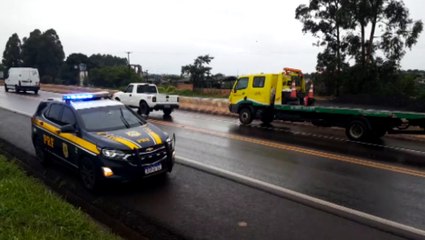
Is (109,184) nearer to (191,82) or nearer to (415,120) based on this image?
(415,120)

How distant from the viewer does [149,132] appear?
301 inches

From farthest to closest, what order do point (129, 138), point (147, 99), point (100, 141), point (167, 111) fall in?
point (167, 111)
point (147, 99)
point (129, 138)
point (100, 141)

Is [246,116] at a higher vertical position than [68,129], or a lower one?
lower

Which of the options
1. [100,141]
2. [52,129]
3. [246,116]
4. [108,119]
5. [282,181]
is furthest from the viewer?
[246,116]

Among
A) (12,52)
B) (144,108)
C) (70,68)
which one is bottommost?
(144,108)

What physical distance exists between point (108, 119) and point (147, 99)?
12188 millimetres

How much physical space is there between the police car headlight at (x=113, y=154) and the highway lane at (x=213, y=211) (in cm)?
76

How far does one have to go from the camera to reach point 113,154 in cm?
691

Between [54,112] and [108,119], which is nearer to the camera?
[108,119]

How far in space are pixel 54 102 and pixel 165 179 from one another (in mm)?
3303

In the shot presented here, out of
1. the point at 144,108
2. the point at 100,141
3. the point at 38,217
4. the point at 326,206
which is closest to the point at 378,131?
the point at 326,206

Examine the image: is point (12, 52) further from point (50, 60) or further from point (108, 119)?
point (108, 119)

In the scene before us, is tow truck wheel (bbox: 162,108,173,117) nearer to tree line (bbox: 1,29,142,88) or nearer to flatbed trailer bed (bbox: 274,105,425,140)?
flatbed trailer bed (bbox: 274,105,425,140)

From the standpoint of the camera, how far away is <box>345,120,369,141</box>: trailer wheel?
13141mm
